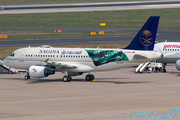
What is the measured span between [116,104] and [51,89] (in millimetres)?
11531

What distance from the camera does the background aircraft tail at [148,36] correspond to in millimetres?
44969

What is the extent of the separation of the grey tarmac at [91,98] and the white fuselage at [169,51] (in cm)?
654

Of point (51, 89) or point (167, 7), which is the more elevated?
point (167, 7)

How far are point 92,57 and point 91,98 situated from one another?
12765mm

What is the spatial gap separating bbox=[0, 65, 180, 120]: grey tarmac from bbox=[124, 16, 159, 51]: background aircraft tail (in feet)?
15.6

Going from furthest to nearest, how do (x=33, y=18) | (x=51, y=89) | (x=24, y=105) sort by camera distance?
(x=33, y=18) < (x=51, y=89) < (x=24, y=105)

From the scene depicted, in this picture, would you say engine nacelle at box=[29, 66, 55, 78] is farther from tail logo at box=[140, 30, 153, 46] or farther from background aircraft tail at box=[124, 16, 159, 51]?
tail logo at box=[140, 30, 153, 46]

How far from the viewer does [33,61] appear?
48.4 m

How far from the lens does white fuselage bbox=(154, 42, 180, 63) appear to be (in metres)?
56.8

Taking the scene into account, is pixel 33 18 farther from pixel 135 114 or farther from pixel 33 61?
pixel 135 114

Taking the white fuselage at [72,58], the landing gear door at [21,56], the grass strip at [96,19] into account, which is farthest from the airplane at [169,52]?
the grass strip at [96,19]

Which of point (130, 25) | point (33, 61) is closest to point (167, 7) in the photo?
point (130, 25)

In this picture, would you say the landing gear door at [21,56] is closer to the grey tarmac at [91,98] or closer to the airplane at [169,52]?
the grey tarmac at [91,98]

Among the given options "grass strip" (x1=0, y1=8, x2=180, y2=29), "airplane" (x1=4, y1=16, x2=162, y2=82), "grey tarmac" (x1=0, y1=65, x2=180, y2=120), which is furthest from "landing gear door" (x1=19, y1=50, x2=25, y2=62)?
"grass strip" (x1=0, y1=8, x2=180, y2=29)
